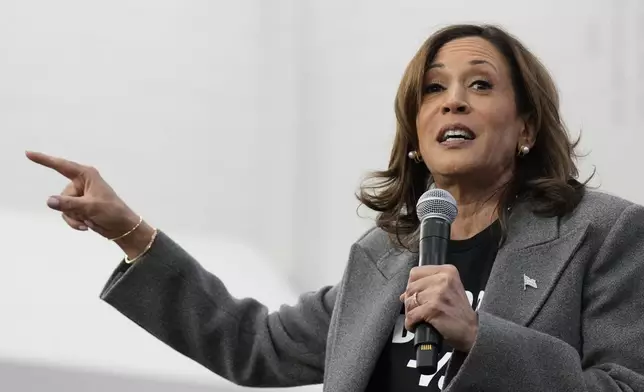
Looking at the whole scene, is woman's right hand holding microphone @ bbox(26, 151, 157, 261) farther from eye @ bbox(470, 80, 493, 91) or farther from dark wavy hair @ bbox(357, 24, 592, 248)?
eye @ bbox(470, 80, 493, 91)

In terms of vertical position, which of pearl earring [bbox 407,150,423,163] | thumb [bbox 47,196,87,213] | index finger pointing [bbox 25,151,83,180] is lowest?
pearl earring [bbox 407,150,423,163]

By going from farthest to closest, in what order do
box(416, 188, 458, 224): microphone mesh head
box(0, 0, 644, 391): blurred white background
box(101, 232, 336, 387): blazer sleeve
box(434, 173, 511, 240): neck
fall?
box(0, 0, 644, 391): blurred white background
box(101, 232, 336, 387): blazer sleeve
box(434, 173, 511, 240): neck
box(416, 188, 458, 224): microphone mesh head

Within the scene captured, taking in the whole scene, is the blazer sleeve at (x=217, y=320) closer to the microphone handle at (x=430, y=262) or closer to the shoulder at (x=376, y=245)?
the shoulder at (x=376, y=245)

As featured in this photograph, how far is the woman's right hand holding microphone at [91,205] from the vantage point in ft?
6.44

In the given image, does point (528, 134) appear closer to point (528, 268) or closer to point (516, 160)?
point (516, 160)

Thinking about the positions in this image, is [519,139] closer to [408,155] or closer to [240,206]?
[408,155]

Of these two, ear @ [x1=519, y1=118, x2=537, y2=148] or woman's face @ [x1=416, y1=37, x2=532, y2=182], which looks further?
ear @ [x1=519, y1=118, x2=537, y2=148]

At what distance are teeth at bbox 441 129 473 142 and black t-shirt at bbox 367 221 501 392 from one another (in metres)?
0.16

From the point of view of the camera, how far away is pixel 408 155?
86.0 inches

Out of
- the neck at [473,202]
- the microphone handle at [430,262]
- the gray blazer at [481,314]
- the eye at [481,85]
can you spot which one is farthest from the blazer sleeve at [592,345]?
the eye at [481,85]

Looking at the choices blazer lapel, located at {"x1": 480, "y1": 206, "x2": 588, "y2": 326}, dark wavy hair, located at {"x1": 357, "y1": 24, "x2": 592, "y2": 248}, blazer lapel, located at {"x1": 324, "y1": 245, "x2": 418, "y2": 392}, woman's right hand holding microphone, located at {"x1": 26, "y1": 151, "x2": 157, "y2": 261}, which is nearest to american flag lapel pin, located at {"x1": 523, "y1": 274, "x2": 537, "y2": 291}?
blazer lapel, located at {"x1": 480, "y1": 206, "x2": 588, "y2": 326}

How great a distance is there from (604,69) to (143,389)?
4.81 feet

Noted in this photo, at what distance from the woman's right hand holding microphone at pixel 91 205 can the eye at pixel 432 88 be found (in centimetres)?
59

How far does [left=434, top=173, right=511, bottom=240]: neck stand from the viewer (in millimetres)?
2006
